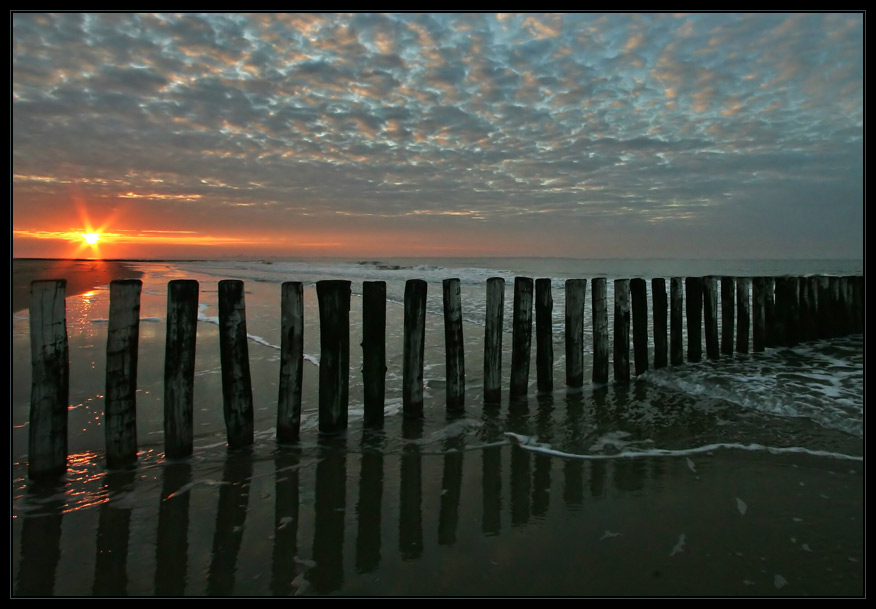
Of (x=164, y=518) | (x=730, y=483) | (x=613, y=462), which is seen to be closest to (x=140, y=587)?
(x=164, y=518)

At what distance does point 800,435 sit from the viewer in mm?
4844

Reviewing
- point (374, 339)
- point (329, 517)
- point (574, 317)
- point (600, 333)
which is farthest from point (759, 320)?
point (329, 517)

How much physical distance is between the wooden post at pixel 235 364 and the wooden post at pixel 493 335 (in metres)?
2.46

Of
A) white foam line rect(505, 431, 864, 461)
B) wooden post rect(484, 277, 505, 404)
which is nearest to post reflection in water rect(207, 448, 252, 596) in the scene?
white foam line rect(505, 431, 864, 461)

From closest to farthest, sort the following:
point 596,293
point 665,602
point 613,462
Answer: point 665,602 → point 613,462 → point 596,293

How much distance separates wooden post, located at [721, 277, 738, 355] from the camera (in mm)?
7895

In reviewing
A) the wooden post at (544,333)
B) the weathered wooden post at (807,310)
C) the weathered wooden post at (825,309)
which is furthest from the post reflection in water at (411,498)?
the weathered wooden post at (825,309)

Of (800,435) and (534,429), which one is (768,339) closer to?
(800,435)

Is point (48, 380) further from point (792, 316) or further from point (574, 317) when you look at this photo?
point (792, 316)

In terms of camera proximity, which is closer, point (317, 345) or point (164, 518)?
point (164, 518)

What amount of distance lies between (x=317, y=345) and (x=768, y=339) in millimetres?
8064

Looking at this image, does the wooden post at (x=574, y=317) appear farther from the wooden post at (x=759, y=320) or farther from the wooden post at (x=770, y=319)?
the wooden post at (x=770, y=319)

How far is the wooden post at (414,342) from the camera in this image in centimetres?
494

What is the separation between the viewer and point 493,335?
5.51m
